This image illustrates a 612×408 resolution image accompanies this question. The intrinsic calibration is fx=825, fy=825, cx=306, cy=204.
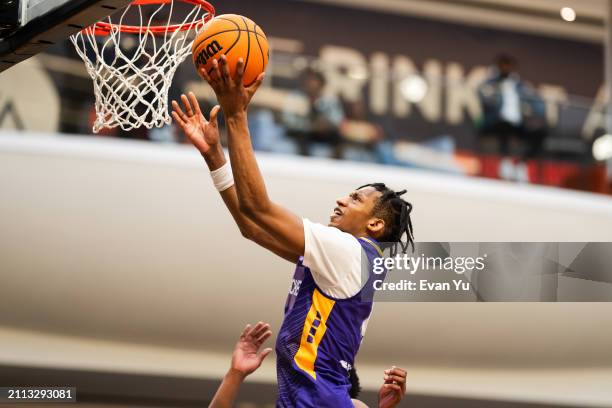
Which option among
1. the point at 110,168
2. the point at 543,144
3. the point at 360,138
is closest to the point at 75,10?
the point at 110,168

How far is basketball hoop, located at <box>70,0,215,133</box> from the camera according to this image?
4.46 m

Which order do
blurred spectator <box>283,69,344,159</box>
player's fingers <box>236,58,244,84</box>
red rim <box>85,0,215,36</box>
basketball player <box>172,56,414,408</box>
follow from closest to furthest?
player's fingers <box>236,58,244,84</box>, basketball player <box>172,56,414,408</box>, red rim <box>85,0,215,36</box>, blurred spectator <box>283,69,344,159</box>

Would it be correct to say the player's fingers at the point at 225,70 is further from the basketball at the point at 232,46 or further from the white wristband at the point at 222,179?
the white wristband at the point at 222,179

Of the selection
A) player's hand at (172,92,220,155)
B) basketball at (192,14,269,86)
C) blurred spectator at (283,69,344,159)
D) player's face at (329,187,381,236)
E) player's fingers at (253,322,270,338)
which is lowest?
player's fingers at (253,322,270,338)

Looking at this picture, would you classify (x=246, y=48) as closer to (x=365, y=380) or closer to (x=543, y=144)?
(x=365, y=380)

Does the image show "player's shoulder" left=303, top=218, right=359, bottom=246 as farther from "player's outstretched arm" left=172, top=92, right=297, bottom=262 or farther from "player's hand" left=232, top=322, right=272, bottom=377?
"player's hand" left=232, top=322, right=272, bottom=377

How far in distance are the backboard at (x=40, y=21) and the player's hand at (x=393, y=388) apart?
2053mm

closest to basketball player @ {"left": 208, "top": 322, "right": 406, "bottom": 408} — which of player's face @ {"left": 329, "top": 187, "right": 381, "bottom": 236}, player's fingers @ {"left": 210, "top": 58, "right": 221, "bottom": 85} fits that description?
player's face @ {"left": 329, "top": 187, "right": 381, "bottom": 236}

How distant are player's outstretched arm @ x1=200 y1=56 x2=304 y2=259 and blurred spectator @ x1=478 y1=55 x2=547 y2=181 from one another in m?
6.13

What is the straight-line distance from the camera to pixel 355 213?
3639mm

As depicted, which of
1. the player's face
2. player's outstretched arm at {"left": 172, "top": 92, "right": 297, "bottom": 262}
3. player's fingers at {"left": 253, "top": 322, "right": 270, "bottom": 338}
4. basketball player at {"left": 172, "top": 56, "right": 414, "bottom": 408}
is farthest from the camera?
player's fingers at {"left": 253, "top": 322, "right": 270, "bottom": 338}

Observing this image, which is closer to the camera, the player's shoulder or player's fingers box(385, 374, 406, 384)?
the player's shoulder

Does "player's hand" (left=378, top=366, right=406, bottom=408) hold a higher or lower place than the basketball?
lower
